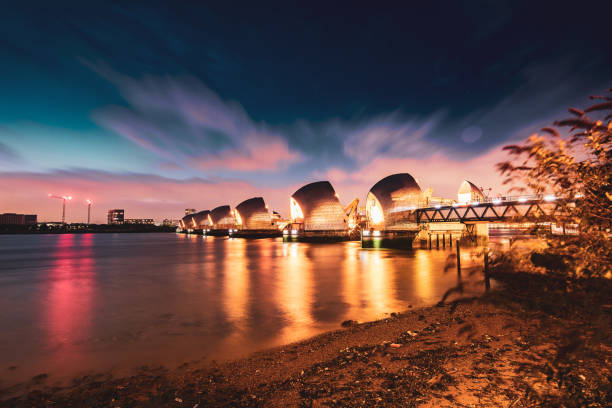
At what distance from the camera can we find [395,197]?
5634 cm

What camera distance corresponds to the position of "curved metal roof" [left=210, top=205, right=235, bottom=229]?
4833 inches

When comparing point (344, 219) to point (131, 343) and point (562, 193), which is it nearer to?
point (131, 343)

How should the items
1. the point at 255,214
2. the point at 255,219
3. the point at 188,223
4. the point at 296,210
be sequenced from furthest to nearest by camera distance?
the point at 188,223 < the point at 255,219 < the point at 255,214 < the point at 296,210

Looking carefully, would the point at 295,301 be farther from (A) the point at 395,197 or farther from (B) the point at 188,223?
(B) the point at 188,223

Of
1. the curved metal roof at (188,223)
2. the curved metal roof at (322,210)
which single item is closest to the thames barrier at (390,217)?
the curved metal roof at (322,210)

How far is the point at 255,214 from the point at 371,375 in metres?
91.1

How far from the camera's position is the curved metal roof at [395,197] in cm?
5625

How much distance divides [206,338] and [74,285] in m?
14.7

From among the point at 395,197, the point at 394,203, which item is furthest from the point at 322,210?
the point at 395,197

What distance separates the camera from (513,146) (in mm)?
2883

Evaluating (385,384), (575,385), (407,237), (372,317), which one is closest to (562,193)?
(575,385)

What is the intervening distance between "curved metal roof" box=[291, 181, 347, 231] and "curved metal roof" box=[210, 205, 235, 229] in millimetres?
60530

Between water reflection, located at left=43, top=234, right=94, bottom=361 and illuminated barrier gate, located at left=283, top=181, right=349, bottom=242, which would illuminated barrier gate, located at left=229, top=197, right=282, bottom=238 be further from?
water reflection, located at left=43, top=234, right=94, bottom=361

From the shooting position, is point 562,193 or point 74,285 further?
point 74,285
